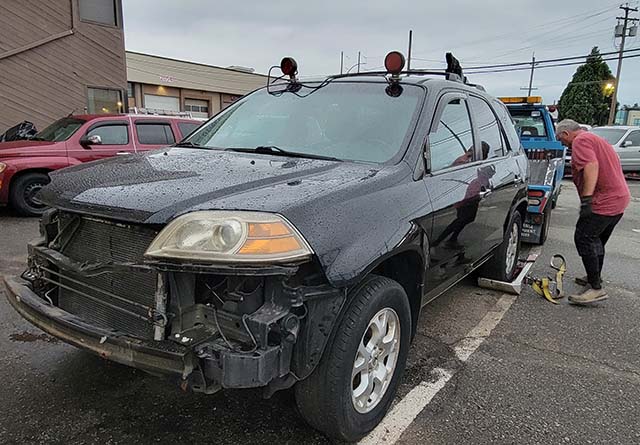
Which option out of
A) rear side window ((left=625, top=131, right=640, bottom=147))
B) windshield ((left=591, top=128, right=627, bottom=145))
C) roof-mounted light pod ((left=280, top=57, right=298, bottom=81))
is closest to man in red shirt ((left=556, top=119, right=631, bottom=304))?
roof-mounted light pod ((left=280, top=57, right=298, bottom=81))

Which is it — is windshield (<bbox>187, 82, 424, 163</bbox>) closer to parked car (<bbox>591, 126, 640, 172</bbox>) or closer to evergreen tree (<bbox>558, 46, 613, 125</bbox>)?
parked car (<bbox>591, 126, 640, 172</bbox>)

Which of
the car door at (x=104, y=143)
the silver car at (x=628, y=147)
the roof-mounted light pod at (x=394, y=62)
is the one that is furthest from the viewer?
the silver car at (x=628, y=147)

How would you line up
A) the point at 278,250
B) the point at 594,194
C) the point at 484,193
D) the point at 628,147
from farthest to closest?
the point at 628,147
the point at 594,194
the point at 484,193
the point at 278,250

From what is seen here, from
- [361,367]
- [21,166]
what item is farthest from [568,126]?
[21,166]

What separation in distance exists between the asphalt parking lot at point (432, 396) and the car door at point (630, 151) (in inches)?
554

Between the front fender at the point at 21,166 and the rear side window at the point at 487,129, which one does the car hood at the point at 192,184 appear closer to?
the rear side window at the point at 487,129

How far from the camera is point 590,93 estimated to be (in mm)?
40344

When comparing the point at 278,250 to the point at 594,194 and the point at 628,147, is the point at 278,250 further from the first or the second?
the point at 628,147

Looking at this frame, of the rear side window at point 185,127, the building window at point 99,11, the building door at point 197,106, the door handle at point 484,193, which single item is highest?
the building window at point 99,11

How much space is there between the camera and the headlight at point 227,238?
1937mm

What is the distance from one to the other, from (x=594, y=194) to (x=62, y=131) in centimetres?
777

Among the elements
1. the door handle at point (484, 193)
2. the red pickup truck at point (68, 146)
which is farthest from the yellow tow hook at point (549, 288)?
the red pickup truck at point (68, 146)

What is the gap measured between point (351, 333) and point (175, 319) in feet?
2.56

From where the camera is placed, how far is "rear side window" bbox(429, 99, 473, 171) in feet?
10.3
